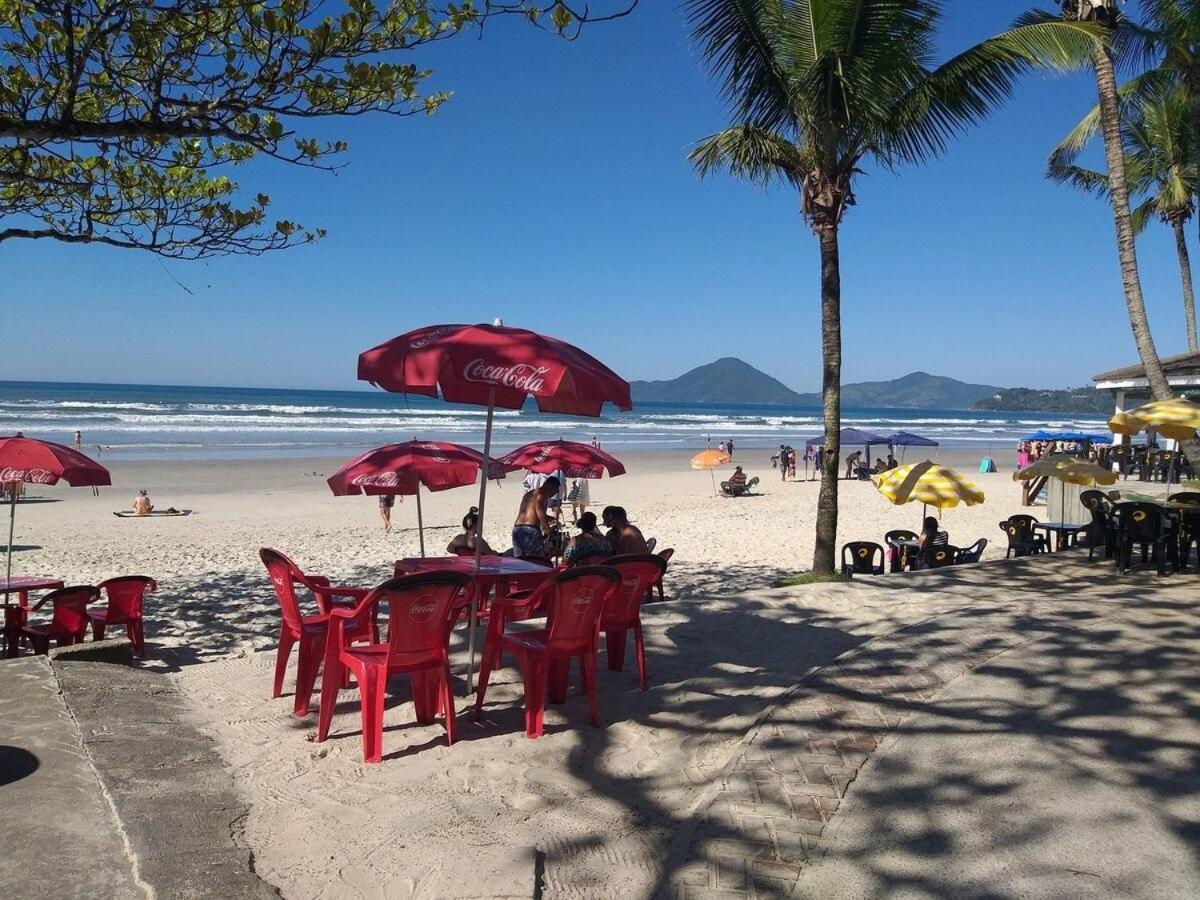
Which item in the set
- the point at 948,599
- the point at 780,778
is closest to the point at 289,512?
the point at 948,599

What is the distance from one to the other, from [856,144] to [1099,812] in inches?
287

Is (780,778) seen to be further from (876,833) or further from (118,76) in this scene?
(118,76)

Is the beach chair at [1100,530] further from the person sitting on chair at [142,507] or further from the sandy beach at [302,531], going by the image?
the person sitting on chair at [142,507]

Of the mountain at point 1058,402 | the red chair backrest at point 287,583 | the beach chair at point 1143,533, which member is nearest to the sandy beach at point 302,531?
the red chair backrest at point 287,583

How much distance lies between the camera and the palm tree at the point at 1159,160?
52.9ft

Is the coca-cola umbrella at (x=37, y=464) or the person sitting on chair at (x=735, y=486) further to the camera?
the person sitting on chair at (x=735, y=486)

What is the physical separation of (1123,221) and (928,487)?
377 centimetres

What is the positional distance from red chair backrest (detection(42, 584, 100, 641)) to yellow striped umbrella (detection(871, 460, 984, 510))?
7.61 metres

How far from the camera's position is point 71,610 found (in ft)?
21.0

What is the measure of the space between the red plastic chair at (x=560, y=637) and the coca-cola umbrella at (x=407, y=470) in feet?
6.56

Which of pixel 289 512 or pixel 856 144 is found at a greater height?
pixel 856 144

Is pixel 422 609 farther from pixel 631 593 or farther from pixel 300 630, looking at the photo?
pixel 631 593

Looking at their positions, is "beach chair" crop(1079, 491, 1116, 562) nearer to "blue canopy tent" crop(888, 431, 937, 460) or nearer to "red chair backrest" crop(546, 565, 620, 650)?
"red chair backrest" crop(546, 565, 620, 650)

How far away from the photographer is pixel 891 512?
18797mm
